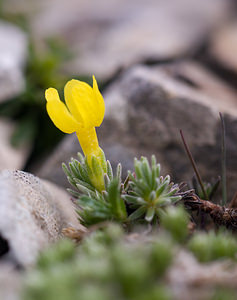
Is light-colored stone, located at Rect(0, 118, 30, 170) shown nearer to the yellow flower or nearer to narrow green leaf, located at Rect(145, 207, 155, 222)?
the yellow flower

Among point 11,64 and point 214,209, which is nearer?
point 214,209

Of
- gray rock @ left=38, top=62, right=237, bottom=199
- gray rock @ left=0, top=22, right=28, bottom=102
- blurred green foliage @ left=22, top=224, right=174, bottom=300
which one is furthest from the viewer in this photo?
gray rock @ left=0, top=22, right=28, bottom=102

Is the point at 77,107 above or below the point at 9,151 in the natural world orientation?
above

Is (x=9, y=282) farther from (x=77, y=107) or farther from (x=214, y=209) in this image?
(x=214, y=209)

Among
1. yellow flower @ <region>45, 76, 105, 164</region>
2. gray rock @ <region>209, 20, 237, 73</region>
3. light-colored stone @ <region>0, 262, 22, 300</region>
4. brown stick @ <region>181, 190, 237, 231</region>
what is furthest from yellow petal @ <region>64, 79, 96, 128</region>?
gray rock @ <region>209, 20, 237, 73</region>

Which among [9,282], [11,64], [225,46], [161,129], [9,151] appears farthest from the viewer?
[225,46]

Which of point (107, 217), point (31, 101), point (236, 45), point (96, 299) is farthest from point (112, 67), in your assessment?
point (96, 299)

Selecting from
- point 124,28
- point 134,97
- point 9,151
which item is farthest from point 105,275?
point 124,28

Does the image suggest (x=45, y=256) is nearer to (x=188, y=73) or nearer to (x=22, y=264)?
(x=22, y=264)
